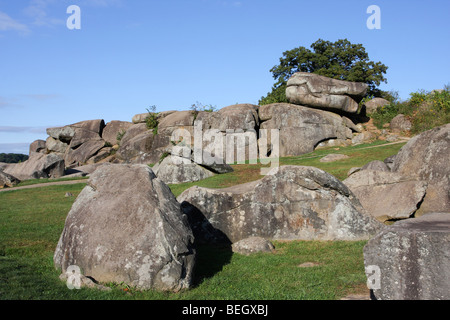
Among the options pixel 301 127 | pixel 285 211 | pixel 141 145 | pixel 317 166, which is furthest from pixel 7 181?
pixel 285 211

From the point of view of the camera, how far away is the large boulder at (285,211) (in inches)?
473

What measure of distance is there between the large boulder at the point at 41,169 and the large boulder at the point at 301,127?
19.2 m

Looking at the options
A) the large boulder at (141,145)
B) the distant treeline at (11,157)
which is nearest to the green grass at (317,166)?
the large boulder at (141,145)

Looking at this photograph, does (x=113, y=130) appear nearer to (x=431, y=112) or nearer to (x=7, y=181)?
(x=7, y=181)

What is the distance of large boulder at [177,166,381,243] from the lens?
473 inches

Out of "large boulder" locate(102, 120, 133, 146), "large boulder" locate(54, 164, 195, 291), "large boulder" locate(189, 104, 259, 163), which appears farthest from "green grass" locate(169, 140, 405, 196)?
"large boulder" locate(102, 120, 133, 146)

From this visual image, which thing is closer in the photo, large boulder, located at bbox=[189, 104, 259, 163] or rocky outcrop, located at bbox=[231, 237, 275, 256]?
rocky outcrop, located at bbox=[231, 237, 275, 256]

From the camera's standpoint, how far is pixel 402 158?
1638cm

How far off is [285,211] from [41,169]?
2832 centimetres

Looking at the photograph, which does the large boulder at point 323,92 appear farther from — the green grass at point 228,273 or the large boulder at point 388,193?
the green grass at point 228,273

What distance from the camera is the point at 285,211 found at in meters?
12.2

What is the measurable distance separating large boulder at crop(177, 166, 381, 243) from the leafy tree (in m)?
37.2

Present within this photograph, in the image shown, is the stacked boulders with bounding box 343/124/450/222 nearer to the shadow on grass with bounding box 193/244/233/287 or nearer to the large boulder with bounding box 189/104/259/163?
the shadow on grass with bounding box 193/244/233/287
